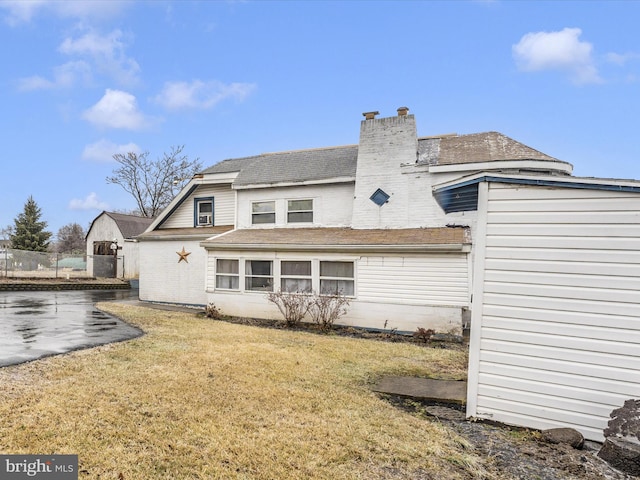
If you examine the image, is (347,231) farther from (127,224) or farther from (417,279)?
(127,224)

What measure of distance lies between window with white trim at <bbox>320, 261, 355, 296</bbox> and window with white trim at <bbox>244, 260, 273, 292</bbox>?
2127 mm

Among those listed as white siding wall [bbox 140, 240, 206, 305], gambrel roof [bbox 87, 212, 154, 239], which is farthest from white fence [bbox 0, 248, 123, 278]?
white siding wall [bbox 140, 240, 206, 305]

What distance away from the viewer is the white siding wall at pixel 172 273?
51.6 ft

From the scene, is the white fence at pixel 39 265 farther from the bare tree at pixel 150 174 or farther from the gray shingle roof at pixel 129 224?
the bare tree at pixel 150 174

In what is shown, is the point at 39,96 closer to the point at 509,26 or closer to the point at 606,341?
the point at 509,26

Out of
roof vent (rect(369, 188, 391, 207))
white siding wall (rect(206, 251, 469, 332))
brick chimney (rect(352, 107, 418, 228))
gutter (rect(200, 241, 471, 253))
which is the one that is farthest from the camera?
roof vent (rect(369, 188, 391, 207))

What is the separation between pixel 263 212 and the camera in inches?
600

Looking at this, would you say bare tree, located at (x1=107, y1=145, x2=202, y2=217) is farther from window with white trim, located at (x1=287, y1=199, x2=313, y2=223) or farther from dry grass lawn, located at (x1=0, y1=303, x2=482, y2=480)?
dry grass lawn, located at (x1=0, y1=303, x2=482, y2=480)

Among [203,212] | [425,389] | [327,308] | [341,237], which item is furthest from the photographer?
[203,212]

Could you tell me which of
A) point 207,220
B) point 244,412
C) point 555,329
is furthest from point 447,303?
point 207,220

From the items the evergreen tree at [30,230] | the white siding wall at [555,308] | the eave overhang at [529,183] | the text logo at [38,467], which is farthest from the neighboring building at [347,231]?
the evergreen tree at [30,230]

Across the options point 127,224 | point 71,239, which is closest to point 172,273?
point 127,224

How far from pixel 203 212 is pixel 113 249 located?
16565mm

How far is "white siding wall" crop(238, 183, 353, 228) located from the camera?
1386 cm
